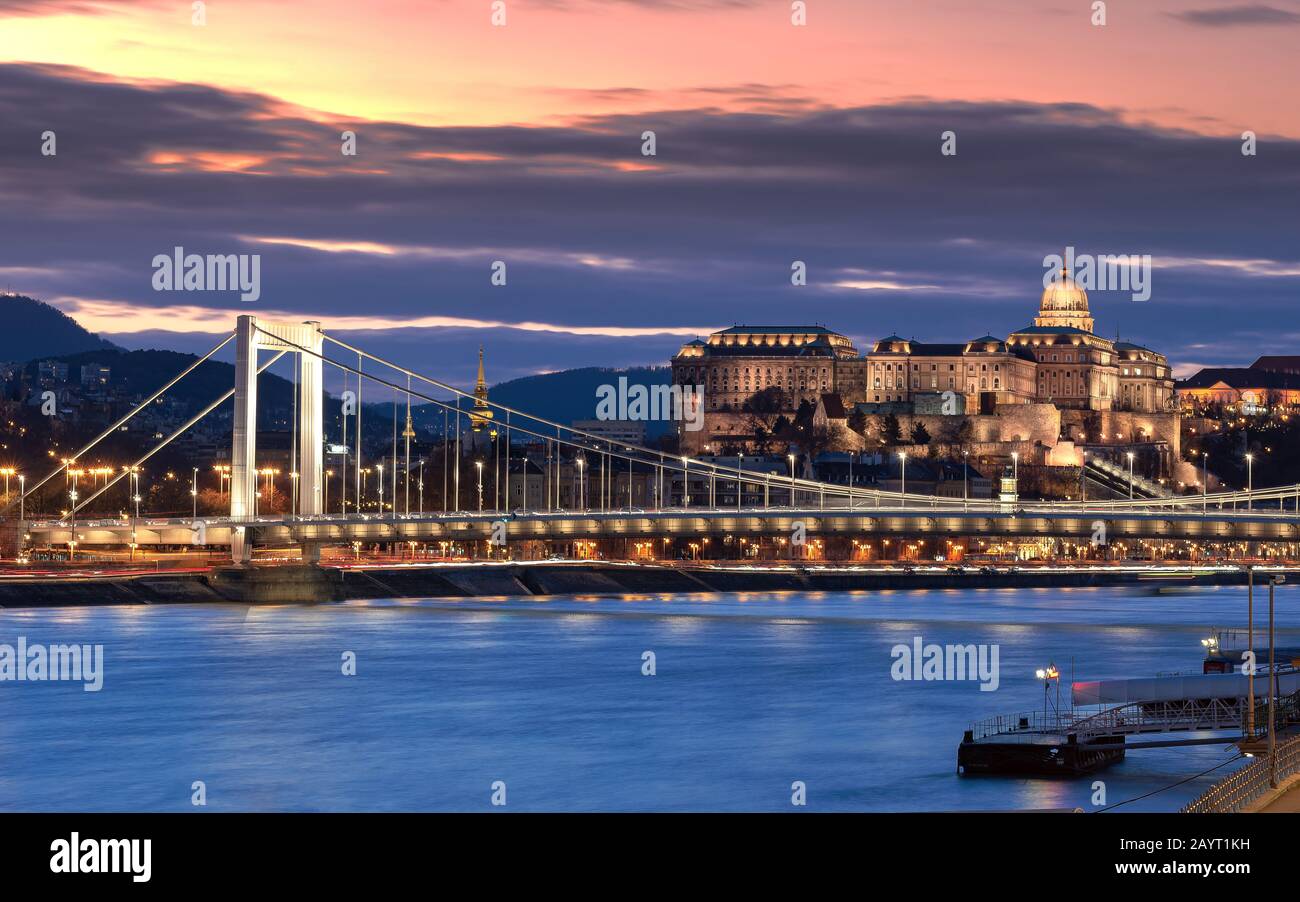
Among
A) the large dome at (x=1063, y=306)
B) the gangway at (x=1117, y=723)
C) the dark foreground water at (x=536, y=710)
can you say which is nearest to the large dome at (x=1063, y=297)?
the large dome at (x=1063, y=306)

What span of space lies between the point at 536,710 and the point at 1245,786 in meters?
16.9

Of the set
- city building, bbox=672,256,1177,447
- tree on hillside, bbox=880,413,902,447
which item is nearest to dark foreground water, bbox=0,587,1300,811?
tree on hillside, bbox=880,413,902,447

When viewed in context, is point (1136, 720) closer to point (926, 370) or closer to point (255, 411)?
point (255, 411)

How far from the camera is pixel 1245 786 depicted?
67.5ft

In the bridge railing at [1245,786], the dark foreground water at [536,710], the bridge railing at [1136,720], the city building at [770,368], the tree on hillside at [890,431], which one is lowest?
the dark foreground water at [536,710]

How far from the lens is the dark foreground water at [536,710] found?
2794cm

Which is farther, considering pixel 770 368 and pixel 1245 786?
pixel 770 368

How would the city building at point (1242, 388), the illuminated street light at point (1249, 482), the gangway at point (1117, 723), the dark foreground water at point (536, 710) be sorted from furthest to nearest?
the city building at point (1242, 388) → the illuminated street light at point (1249, 482) → the gangway at point (1117, 723) → the dark foreground water at point (536, 710)

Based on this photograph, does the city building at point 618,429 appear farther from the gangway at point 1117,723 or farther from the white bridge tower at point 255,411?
the gangway at point 1117,723

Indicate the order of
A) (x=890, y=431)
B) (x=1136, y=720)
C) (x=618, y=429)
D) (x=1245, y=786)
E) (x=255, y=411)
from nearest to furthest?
(x=1245, y=786), (x=1136, y=720), (x=255, y=411), (x=890, y=431), (x=618, y=429)

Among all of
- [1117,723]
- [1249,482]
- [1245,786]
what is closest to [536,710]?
[1117,723]

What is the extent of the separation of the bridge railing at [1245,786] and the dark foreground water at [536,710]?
3.31 m
